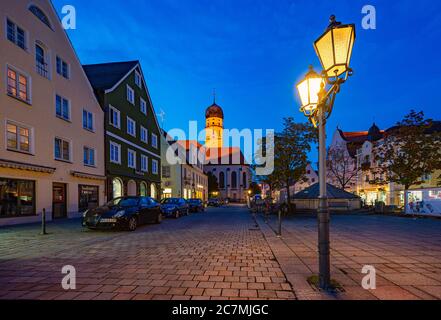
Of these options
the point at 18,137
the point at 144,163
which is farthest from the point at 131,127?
the point at 18,137

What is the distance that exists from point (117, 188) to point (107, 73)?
38.4 ft

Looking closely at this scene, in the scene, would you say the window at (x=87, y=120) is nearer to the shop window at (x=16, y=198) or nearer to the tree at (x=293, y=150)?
the shop window at (x=16, y=198)

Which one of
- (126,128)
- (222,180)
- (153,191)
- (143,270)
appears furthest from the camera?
(222,180)

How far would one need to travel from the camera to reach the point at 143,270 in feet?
17.9

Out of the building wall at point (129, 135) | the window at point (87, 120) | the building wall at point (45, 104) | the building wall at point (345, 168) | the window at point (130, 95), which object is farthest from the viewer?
the building wall at point (345, 168)

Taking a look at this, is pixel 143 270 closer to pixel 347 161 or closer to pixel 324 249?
pixel 324 249

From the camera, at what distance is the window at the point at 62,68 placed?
59.8ft

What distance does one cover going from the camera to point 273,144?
2303 cm

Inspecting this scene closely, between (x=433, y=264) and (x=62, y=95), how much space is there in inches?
806

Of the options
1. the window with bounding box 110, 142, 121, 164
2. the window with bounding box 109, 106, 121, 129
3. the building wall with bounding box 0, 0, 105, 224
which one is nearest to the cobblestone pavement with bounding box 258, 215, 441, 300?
the building wall with bounding box 0, 0, 105, 224

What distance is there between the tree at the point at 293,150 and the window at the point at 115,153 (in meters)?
14.1

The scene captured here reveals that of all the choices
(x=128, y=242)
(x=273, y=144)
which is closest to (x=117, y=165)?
(x=273, y=144)

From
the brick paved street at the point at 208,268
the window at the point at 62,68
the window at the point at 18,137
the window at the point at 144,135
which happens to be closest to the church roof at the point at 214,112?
the window at the point at 144,135
